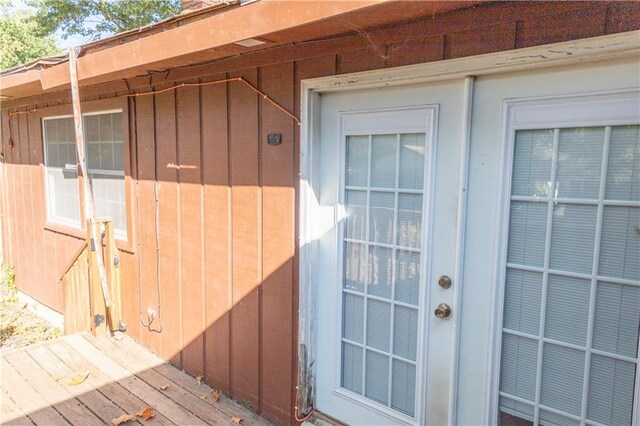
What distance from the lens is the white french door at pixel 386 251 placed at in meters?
1.91

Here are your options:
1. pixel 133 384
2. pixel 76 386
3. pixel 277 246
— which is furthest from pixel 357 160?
pixel 76 386

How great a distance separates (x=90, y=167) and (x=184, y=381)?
2434 mm

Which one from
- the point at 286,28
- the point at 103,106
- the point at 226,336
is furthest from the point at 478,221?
the point at 103,106

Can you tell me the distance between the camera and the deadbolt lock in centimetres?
188

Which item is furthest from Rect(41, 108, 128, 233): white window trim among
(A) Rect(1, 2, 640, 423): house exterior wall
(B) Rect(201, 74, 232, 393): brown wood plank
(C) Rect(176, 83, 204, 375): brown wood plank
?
(B) Rect(201, 74, 232, 393): brown wood plank

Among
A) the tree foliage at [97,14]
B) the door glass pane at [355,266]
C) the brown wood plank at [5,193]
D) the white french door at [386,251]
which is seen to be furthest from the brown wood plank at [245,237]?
the tree foliage at [97,14]

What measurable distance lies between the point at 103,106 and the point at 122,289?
1670mm

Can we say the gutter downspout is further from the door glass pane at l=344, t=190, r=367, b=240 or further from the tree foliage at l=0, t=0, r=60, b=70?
the tree foliage at l=0, t=0, r=60, b=70

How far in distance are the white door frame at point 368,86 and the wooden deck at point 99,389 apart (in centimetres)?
76

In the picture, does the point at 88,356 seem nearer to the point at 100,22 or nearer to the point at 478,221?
the point at 478,221

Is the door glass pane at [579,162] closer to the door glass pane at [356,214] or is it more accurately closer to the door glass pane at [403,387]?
the door glass pane at [356,214]

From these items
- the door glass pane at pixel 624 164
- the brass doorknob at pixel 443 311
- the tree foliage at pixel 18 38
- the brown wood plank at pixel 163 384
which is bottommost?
the brown wood plank at pixel 163 384

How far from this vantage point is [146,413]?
255cm

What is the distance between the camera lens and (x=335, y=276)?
7.60 ft
